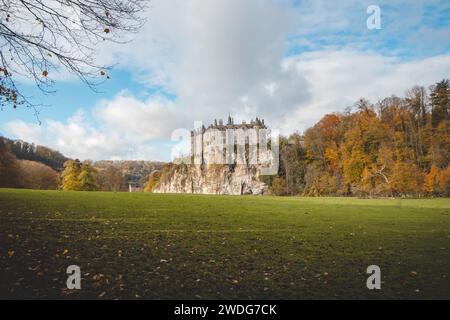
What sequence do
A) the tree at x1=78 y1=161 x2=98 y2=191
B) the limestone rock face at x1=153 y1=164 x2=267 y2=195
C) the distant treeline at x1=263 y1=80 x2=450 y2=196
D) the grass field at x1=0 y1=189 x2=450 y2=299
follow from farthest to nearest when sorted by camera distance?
the limestone rock face at x1=153 y1=164 x2=267 y2=195 → the tree at x1=78 y1=161 x2=98 y2=191 → the distant treeline at x1=263 y1=80 x2=450 y2=196 → the grass field at x1=0 y1=189 x2=450 y2=299

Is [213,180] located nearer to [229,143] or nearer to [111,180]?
[229,143]

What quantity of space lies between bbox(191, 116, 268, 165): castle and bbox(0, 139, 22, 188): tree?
69915 millimetres

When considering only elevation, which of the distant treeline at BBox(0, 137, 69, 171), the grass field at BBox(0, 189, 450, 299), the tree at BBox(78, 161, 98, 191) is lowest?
the grass field at BBox(0, 189, 450, 299)

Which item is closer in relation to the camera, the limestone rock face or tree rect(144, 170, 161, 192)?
the limestone rock face

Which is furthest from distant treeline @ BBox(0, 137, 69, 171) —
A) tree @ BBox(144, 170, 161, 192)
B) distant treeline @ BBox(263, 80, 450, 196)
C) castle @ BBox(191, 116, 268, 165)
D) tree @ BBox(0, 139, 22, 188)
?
distant treeline @ BBox(263, 80, 450, 196)

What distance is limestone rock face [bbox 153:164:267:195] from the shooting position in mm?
112688

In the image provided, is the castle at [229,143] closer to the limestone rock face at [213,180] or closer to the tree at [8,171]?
the limestone rock face at [213,180]

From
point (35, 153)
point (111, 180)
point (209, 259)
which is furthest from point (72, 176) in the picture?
point (209, 259)

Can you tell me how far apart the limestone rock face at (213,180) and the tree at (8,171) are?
199 ft

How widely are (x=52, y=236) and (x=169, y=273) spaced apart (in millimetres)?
5231

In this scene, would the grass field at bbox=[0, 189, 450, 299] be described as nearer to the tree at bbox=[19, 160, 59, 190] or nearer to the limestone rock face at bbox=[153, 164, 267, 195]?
the tree at bbox=[19, 160, 59, 190]
